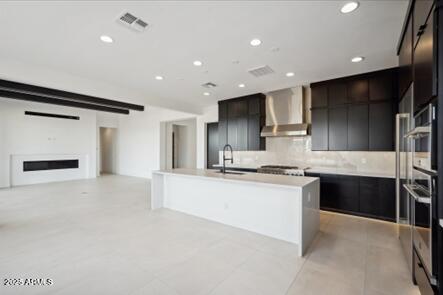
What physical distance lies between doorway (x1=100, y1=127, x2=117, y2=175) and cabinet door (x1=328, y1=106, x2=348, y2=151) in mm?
10218

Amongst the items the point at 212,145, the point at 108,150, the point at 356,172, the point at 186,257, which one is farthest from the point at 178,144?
the point at 186,257

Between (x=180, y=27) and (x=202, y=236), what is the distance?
116 inches

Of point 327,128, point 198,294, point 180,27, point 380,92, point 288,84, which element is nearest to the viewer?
point 198,294

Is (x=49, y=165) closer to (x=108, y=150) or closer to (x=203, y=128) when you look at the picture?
(x=108, y=150)

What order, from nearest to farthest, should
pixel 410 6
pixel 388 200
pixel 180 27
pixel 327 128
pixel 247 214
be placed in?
1. pixel 410 6
2. pixel 180 27
3. pixel 247 214
4. pixel 388 200
5. pixel 327 128

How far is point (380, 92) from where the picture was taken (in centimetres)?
395

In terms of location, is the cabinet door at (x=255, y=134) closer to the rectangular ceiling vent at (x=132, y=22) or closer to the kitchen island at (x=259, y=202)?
the kitchen island at (x=259, y=202)

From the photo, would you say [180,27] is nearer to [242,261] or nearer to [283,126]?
[242,261]

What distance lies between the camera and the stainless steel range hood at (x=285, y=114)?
5.02 meters

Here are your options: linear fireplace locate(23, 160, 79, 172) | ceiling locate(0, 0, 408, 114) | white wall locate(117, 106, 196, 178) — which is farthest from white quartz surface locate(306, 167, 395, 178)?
linear fireplace locate(23, 160, 79, 172)

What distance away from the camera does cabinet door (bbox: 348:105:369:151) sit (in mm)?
4102

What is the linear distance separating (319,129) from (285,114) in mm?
955

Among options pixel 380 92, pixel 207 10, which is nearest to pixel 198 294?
pixel 207 10

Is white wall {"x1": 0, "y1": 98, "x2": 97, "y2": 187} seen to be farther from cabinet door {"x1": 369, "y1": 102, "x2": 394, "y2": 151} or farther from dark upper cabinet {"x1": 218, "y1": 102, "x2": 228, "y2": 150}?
cabinet door {"x1": 369, "y1": 102, "x2": 394, "y2": 151}
